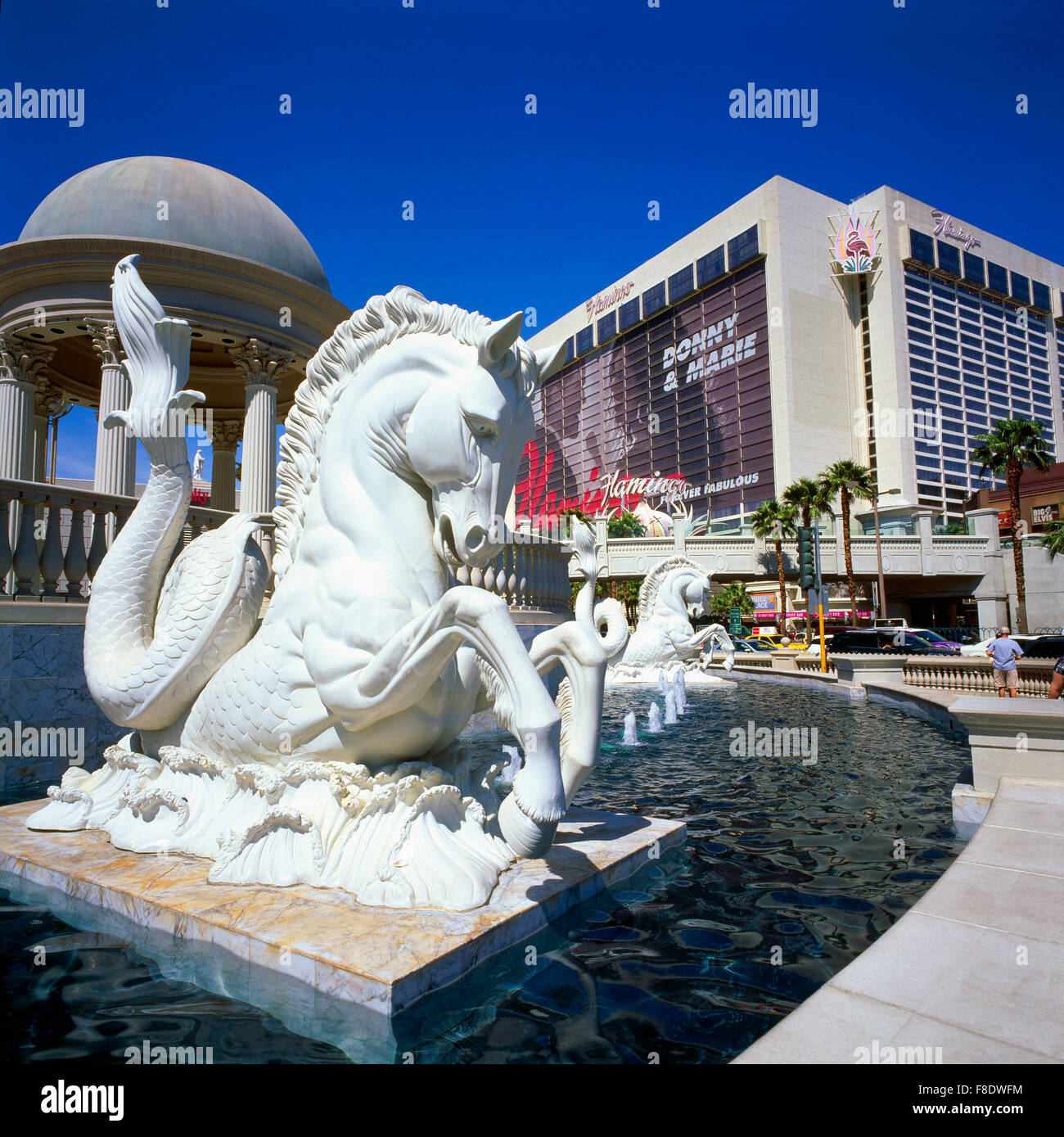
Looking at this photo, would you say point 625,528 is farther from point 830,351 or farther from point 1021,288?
point 1021,288

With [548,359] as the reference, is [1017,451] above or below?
above

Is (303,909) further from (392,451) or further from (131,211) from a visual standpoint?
(131,211)

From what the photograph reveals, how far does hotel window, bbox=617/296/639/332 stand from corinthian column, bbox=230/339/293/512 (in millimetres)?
98388

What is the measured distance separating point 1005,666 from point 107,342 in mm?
15767

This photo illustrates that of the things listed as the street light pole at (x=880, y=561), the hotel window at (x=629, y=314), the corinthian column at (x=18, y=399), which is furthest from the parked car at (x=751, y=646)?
the hotel window at (x=629, y=314)

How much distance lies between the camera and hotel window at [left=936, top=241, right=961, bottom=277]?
8488cm

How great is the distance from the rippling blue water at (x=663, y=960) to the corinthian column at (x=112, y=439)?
9148mm

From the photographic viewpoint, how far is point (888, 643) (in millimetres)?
24312

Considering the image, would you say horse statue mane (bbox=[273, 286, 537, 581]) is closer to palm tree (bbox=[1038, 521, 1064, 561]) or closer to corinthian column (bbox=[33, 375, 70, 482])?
corinthian column (bbox=[33, 375, 70, 482])

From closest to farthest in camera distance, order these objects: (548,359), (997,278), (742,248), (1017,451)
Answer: (548,359)
(1017,451)
(742,248)
(997,278)

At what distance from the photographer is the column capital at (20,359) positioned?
11.9m

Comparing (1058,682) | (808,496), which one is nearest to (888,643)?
(1058,682)

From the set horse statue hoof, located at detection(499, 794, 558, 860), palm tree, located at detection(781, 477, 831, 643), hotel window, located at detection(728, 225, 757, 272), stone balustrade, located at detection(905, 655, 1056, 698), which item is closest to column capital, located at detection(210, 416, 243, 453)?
stone balustrade, located at detection(905, 655, 1056, 698)

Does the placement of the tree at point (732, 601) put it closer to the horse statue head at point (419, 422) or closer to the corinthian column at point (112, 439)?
the corinthian column at point (112, 439)
